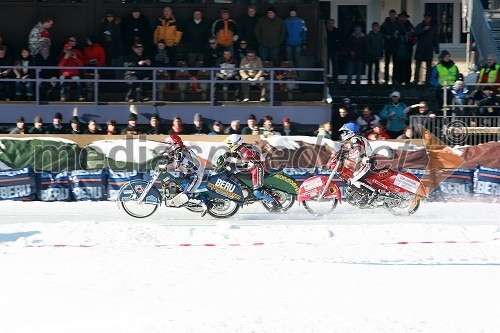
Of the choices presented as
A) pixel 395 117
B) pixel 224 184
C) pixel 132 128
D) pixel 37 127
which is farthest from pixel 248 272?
pixel 395 117

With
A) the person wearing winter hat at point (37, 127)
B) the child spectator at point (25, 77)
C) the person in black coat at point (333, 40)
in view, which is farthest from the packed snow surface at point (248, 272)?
the person in black coat at point (333, 40)

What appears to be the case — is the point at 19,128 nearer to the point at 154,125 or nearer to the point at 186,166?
the point at 154,125

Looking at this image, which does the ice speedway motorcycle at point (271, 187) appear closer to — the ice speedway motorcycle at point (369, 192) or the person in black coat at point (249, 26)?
the ice speedway motorcycle at point (369, 192)

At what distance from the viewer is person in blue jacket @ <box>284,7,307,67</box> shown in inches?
911

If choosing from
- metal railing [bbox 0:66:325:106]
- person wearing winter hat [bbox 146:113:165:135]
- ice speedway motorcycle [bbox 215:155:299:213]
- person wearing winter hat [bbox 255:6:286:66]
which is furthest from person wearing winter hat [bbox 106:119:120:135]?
ice speedway motorcycle [bbox 215:155:299:213]

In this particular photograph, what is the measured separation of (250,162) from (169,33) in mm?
6207

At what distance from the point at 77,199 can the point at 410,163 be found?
6.17 meters

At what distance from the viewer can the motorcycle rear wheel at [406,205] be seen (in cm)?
1794

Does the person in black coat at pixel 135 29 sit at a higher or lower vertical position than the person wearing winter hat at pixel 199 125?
higher

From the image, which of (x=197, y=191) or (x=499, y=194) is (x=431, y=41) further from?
(x=197, y=191)

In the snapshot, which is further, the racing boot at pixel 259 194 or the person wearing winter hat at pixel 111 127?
the person wearing winter hat at pixel 111 127

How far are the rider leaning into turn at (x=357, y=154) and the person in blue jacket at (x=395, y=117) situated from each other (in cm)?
414

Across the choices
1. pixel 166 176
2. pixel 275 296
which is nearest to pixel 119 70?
pixel 166 176

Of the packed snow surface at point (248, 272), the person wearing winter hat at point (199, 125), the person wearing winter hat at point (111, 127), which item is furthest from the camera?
the person wearing winter hat at point (199, 125)
